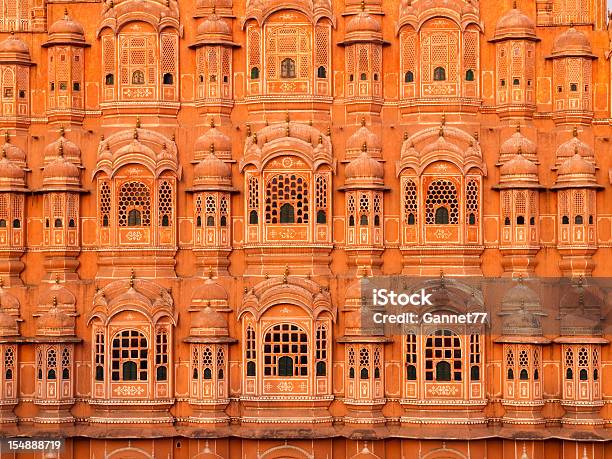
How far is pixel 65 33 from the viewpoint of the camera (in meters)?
46.8

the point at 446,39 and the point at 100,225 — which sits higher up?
the point at 446,39

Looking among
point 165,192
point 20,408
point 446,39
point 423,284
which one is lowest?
point 20,408

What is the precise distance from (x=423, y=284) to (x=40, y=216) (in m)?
12.1

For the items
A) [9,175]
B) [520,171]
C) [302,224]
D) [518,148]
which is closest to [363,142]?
[302,224]

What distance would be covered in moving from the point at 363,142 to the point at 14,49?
1131 cm

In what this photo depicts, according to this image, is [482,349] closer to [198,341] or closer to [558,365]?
[558,365]

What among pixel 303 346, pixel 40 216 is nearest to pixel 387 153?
pixel 303 346

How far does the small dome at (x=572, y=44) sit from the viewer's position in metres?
45.9

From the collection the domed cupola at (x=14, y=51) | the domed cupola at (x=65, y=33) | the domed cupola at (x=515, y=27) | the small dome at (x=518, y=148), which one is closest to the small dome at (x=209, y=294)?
the domed cupola at (x=65, y=33)

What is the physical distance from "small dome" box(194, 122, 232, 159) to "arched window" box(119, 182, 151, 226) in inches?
79.2

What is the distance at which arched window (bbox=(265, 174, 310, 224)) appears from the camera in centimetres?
4594

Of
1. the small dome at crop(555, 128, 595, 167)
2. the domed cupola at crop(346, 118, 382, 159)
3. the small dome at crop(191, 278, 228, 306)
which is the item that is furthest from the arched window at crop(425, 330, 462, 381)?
the small dome at crop(191, 278, 228, 306)

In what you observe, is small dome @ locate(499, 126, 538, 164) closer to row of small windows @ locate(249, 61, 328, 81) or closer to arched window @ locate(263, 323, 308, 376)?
row of small windows @ locate(249, 61, 328, 81)

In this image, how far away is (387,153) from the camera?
152ft
